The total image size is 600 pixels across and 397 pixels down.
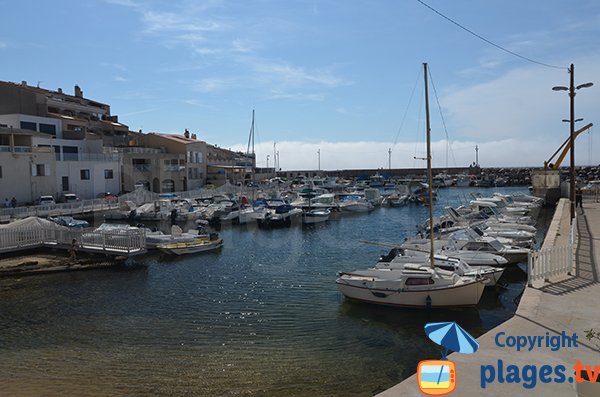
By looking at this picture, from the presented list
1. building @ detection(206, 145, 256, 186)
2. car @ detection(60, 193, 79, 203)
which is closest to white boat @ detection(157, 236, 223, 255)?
car @ detection(60, 193, 79, 203)

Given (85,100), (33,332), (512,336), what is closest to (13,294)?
(33,332)

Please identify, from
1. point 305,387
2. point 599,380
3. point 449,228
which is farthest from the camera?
point 449,228

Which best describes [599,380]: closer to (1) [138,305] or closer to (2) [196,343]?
(2) [196,343]

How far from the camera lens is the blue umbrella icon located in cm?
766

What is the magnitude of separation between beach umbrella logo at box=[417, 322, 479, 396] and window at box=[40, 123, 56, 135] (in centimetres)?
5796

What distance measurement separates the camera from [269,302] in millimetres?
19172

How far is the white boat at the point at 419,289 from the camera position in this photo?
16.6 meters

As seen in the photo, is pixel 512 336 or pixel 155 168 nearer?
pixel 512 336

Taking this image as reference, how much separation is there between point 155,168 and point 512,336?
2420 inches

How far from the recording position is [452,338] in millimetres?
7762

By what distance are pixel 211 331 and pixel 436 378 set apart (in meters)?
10.1

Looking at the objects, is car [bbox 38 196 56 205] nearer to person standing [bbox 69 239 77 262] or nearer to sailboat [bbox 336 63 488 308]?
person standing [bbox 69 239 77 262]

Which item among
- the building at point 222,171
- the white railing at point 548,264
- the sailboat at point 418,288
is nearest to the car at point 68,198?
the building at point 222,171

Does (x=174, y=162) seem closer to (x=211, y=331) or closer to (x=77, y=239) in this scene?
(x=77, y=239)
